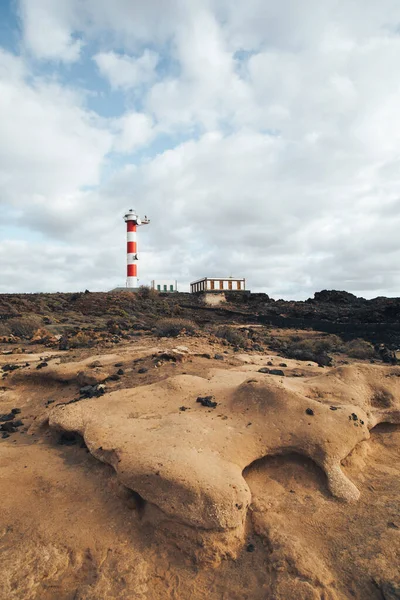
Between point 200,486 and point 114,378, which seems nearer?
point 200,486

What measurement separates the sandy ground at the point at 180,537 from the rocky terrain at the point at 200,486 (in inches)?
0.6

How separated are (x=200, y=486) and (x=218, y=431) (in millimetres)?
1350

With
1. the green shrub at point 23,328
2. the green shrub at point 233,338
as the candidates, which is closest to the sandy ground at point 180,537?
the green shrub at point 233,338

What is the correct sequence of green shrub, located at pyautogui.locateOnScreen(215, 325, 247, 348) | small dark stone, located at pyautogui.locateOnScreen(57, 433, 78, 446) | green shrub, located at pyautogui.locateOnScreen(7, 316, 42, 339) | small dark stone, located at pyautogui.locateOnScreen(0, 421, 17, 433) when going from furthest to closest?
green shrub, located at pyautogui.locateOnScreen(7, 316, 42, 339) < green shrub, located at pyautogui.locateOnScreen(215, 325, 247, 348) < small dark stone, located at pyautogui.locateOnScreen(0, 421, 17, 433) < small dark stone, located at pyautogui.locateOnScreen(57, 433, 78, 446)

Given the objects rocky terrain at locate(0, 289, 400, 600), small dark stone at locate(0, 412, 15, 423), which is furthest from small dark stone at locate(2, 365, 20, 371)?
small dark stone at locate(0, 412, 15, 423)

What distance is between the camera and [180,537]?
13.5 ft

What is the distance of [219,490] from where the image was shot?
4289 mm

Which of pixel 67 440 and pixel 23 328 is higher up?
pixel 23 328

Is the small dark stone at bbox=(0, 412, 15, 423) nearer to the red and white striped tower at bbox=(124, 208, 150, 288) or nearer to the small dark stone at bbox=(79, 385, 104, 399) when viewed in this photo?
the small dark stone at bbox=(79, 385, 104, 399)

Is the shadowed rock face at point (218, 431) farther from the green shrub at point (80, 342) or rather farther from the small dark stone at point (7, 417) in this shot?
the green shrub at point (80, 342)

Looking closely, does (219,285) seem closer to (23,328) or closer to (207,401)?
(23,328)

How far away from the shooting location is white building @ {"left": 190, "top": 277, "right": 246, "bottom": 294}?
52.3 meters

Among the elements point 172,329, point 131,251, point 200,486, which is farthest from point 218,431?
point 131,251

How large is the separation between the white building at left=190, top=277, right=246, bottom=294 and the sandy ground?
4574 centimetres
